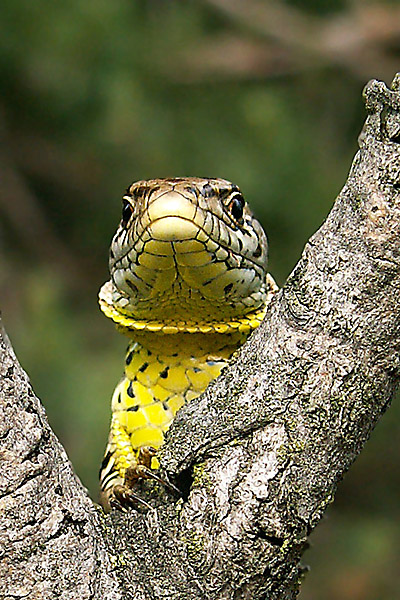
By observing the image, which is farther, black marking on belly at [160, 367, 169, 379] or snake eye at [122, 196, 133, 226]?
black marking on belly at [160, 367, 169, 379]

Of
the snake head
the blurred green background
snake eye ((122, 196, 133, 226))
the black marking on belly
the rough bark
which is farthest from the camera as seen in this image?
the blurred green background

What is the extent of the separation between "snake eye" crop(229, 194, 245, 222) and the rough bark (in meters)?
0.51

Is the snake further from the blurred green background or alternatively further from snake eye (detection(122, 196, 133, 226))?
the blurred green background

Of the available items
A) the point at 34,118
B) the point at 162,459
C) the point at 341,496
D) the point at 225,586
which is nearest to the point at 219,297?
the point at 162,459

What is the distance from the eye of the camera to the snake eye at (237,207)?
174 cm

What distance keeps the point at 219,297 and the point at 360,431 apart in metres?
0.58

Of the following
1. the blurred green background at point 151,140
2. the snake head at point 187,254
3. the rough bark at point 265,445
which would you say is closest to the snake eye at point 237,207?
the snake head at point 187,254

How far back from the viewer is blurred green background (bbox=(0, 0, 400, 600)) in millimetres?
4992

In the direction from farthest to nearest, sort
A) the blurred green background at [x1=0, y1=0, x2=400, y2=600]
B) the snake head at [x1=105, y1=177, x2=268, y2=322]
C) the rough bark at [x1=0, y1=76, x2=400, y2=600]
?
1. the blurred green background at [x1=0, y1=0, x2=400, y2=600]
2. the snake head at [x1=105, y1=177, x2=268, y2=322]
3. the rough bark at [x1=0, y1=76, x2=400, y2=600]

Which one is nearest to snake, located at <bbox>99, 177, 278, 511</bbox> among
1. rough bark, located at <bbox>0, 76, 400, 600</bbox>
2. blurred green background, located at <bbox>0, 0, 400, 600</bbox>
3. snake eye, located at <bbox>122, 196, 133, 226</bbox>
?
snake eye, located at <bbox>122, 196, 133, 226</bbox>

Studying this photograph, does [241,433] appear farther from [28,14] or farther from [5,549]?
[28,14]

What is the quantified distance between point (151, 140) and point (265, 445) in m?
4.55

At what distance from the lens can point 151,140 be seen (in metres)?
5.56

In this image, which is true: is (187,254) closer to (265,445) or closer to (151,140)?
(265,445)
